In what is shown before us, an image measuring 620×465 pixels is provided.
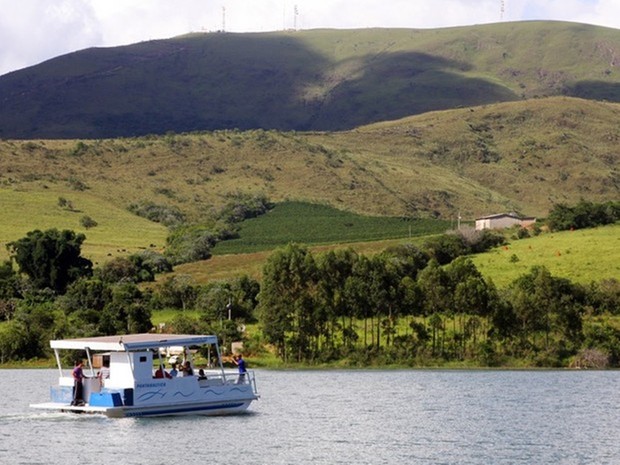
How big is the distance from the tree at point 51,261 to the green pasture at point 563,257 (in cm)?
4835

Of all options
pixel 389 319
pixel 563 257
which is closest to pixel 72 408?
pixel 389 319

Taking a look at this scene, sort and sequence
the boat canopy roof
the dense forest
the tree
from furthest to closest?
the tree
the dense forest
the boat canopy roof

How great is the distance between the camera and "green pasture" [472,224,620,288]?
14262cm

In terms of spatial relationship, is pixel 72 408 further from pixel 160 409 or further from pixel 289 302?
pixel 289 302

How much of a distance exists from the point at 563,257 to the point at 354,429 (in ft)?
290

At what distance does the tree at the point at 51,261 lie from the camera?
162 metres

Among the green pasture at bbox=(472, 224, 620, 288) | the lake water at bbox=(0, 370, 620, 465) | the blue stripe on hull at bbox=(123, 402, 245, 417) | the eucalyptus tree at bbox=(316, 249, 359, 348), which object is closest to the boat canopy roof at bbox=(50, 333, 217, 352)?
the blue stripe on hull at bbox=(123, 402, 245, 417)

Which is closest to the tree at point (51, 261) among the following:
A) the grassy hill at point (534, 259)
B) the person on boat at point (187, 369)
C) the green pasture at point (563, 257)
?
the grassy hill at point (534, 259)

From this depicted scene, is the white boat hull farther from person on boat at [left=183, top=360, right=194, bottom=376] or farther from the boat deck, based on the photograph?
person on boat at [left=183, top=360, right=194, bottom=376]

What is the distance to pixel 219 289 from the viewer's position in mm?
142750

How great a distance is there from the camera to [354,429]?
66938mm

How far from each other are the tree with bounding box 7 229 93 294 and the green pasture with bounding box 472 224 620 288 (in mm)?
48352

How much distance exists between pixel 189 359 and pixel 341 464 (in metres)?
20.0

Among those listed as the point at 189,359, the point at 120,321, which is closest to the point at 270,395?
the point at 189,359
